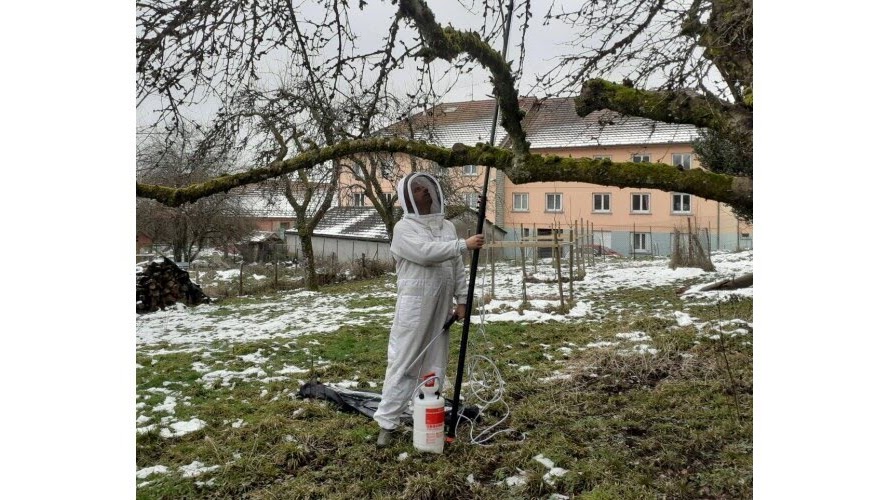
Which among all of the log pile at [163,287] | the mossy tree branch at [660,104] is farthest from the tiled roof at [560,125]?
the log pile at [163,287]

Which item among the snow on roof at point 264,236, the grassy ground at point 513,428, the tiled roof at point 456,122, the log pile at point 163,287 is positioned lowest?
the grassy ground at point 513,428

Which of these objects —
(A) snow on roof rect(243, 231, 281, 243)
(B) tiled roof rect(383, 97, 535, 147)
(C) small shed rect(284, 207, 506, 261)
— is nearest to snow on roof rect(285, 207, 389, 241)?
(C) small shed rect(284, 207, 506, 261)

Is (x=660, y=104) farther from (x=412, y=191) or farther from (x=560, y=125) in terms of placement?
(x=412, y=191)

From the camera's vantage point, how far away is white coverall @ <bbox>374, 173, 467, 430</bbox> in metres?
2.30

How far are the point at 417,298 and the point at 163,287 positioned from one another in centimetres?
547

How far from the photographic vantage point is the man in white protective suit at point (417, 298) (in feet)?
7.55

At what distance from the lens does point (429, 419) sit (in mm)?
2197

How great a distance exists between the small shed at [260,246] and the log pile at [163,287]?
178 cm

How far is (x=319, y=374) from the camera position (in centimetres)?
353

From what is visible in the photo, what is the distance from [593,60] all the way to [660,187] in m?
1.04

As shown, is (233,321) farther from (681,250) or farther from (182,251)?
(681,250)

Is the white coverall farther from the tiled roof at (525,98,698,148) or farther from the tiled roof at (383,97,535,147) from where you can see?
the tiled roof at (525,98,698,148)

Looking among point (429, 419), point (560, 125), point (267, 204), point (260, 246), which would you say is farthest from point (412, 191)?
point (260, 246)

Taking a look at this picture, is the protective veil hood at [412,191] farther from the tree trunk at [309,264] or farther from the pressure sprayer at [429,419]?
the tree trunk at [309,264]
